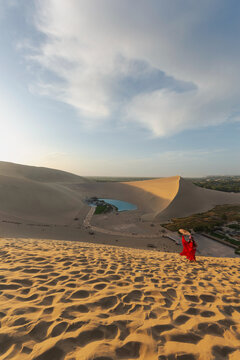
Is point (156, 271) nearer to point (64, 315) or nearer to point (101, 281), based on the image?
point (101, 281)

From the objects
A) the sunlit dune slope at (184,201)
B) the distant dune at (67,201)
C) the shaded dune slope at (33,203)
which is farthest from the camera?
the sunlit dune slope at (184,201)

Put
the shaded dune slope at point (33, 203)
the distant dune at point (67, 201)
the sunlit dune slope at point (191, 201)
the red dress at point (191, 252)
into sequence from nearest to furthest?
1. the red dress at point (191, 252)
2. the shaded dune slope at point (33, 203)
3. the distant dune at point (67, 201)
4. the sunlit dune slope at point (191, 201)

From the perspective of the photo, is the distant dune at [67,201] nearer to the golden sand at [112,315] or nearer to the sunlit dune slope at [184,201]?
the sunlit dune slope at [184,201]

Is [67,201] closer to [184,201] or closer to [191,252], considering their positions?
[184,201]

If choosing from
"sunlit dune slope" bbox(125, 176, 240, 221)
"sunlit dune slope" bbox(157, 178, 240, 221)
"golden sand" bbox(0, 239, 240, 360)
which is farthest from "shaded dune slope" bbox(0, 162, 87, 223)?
"golden sand" bbox(0, 239, 240, 360)

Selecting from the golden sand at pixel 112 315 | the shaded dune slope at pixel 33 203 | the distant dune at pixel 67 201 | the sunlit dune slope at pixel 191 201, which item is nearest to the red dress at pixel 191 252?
the golden sand at pixel 112 315

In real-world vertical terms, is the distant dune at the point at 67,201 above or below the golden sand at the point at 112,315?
below

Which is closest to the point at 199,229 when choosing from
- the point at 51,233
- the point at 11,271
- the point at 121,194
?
the point at 51,233

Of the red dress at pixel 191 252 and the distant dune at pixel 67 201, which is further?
the distant dune at pixel 67 201

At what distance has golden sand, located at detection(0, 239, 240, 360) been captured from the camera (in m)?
2.08

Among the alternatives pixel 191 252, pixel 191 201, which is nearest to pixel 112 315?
pixel 191 252

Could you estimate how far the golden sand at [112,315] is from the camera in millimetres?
2078

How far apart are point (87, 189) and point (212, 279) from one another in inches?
2347

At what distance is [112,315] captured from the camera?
2789 mm
